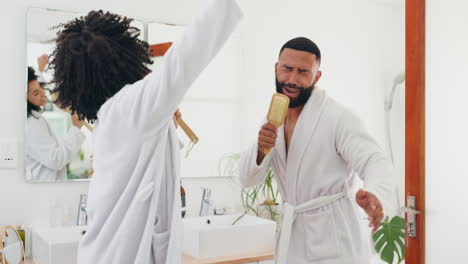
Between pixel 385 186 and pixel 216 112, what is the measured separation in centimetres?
150

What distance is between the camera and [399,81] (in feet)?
10.7

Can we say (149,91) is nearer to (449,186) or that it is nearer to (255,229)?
→ (449,186)

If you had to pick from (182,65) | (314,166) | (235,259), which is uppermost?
(182,65)

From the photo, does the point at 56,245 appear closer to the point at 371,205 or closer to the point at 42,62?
the point at 42,62

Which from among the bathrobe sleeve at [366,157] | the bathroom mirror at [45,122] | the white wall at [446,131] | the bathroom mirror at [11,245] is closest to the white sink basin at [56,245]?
the bathroom mirror at [11,245]

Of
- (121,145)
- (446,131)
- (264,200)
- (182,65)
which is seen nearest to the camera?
(182,65)

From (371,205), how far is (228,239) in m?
1.04

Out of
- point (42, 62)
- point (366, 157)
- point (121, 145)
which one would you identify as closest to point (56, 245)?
point (42, 62)

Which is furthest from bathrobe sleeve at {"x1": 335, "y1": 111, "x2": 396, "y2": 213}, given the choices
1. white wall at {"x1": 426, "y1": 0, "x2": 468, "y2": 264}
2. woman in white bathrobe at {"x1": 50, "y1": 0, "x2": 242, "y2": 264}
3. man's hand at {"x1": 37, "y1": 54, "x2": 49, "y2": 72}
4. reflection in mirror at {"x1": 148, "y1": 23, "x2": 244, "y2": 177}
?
man's hand at {"x1": 37, "y1": 54, "x2": 49, "y2": 72}

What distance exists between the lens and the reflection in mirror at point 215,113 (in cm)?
273

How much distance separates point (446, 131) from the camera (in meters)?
1.81

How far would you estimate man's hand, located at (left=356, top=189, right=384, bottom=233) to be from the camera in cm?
139

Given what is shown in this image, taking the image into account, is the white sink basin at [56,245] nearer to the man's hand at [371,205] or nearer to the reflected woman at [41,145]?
the reflected woman at [41,145]

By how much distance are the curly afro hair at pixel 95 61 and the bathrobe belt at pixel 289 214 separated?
0.74 m
